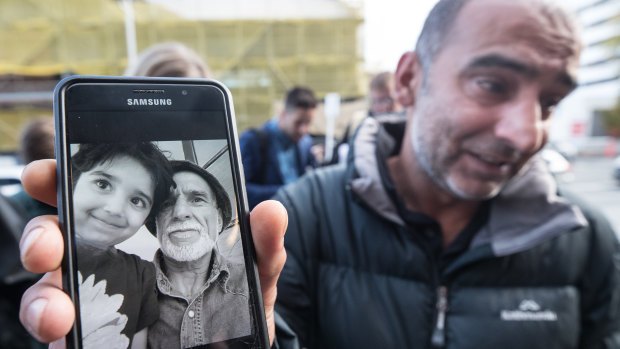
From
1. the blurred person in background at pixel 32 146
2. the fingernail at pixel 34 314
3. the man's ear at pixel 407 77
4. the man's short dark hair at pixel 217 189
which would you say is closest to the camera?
the fingernail at pixel 34 314

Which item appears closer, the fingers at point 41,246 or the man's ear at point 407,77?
the fingers at point 41,246

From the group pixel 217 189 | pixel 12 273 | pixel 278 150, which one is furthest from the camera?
pixel 278 150

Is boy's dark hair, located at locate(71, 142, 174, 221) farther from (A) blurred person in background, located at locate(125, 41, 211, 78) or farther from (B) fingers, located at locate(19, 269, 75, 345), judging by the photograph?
(A) blurred person in background, located at locate(125, 41, 211, 78)

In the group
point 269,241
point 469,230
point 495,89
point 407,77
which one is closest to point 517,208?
point 469,230

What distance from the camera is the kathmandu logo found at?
120cm

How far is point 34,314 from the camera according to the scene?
0.60m

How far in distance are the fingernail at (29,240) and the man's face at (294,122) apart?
9.12 feet

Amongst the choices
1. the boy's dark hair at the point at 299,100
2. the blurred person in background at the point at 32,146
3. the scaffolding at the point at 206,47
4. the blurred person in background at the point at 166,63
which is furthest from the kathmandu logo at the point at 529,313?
the scaffolding at the point at 206,47

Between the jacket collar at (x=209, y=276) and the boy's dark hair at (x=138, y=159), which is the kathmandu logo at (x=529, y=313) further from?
the boy's dark hair at (x=138, y=159)

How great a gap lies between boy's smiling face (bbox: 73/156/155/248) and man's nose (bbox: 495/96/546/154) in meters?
1.06

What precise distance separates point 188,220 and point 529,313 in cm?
118

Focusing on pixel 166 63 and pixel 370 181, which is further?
pixel 166 63

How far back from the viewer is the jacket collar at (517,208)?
3.94 ft

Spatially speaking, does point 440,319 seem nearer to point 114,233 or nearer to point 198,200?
point 198,200
